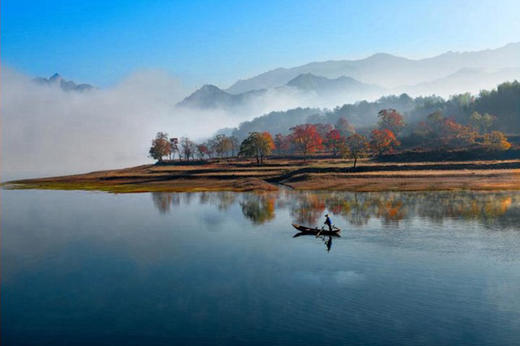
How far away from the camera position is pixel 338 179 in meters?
120

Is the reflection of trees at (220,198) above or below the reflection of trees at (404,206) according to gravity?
above

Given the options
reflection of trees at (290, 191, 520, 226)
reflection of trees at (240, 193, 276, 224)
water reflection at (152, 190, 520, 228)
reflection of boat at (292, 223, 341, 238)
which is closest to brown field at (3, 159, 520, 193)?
water reflection at (152, 190, 520, 228)

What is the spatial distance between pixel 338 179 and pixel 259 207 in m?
44.8

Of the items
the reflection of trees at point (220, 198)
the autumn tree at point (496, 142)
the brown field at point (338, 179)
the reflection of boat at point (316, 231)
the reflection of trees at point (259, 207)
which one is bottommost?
the reflection of boat at point (316, 231)

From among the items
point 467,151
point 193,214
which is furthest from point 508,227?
point 467,151

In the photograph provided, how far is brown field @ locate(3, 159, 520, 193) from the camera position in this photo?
105 meters

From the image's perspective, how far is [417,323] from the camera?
2808 cm

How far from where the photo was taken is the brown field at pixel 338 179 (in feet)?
346

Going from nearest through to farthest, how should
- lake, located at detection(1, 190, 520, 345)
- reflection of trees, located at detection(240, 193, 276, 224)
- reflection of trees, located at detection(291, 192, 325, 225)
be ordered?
lake, located at detection(1, 190, 520, 345), reflection of trees, located at detection(291, 192, 325, 225), reflection of trees, located at detection(240, 193, 276, 224)

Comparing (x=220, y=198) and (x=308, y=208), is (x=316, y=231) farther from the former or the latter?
(x=220, y=198)

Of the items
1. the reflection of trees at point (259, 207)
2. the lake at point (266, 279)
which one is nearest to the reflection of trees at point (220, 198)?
the reflection of trees at point (259, 207)

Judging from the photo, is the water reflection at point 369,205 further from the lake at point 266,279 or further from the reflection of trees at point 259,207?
the lake at point 266,279

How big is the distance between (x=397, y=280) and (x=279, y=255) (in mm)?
13784

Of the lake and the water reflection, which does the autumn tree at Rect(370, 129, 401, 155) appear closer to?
the water reflection
